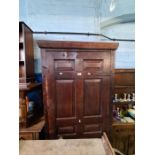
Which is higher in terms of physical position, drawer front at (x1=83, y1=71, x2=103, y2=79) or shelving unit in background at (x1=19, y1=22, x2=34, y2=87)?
shelving unit in background at (x1=19, y1=22, x2=34, y2=87)

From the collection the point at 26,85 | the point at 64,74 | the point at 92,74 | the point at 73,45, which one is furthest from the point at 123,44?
the point at 26,85

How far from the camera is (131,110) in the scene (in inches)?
104

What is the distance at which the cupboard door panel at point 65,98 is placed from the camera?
187cm

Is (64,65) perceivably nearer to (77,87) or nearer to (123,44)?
(77,87)

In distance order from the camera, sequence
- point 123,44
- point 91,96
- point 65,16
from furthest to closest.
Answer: point 123,44 → point 65,16 → point 91,96

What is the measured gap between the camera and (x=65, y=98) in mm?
1894

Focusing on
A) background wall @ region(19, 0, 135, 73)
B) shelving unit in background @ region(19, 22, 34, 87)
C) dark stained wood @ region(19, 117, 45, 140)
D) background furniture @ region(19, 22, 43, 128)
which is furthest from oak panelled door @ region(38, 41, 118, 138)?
background wall @ region(19, 0, 135, 73)

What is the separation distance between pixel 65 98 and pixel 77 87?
0.18 meters

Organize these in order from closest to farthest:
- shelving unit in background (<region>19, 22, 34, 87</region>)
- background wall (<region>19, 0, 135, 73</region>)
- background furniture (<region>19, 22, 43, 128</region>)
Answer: background furniture (<region>19, 22, 43, 128</region>), shelving unit in background (<region>19, 22, 34, 87</region>), background wall (<region>19, 0, 135, 73</region>)

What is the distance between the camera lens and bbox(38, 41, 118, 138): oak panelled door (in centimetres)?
183

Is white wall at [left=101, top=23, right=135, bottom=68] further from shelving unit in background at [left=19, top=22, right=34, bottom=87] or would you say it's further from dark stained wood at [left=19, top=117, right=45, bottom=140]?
dark stained wood at [left=19, top=117, right=45, bottom=140]
